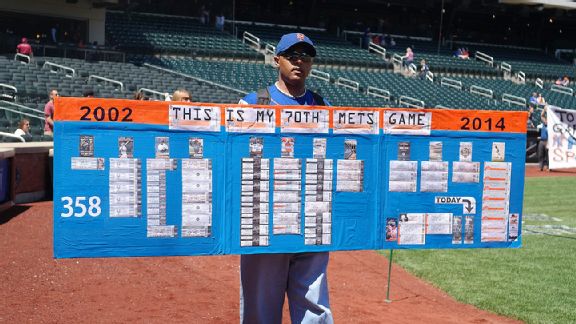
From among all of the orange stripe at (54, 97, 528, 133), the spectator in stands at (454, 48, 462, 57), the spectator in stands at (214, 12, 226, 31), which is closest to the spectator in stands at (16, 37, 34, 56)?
the spectator in stands at (214, 12, 226, 31)

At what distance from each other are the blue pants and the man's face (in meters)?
1.03

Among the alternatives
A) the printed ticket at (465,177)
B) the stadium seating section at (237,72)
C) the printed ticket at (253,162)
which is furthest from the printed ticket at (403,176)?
the stadium seating section at (237,72)

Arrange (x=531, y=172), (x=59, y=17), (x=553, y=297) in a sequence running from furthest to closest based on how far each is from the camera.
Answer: (x=59, y=17)
(x=531, y=172)
(x=553, y=297)

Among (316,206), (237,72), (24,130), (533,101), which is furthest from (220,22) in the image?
(316,206)

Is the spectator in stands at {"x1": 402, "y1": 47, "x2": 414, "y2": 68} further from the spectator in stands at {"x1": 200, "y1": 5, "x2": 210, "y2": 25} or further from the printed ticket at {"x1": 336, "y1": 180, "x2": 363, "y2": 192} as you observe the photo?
the printed ticket at {"x1": 336, "y1": 180, "x2": 363, "y2": 192}

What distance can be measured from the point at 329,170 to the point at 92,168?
52.9 inches

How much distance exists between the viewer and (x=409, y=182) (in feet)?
14.6

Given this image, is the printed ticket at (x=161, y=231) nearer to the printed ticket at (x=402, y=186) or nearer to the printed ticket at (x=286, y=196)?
the printed ticket at (x=286, y=196)

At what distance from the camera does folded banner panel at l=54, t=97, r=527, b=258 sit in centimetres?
391

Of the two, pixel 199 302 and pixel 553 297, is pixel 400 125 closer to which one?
pixel 199 302

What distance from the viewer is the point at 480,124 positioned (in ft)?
15.1

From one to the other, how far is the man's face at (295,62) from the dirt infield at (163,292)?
2458 mm

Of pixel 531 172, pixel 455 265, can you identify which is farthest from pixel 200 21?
pixel 455 265

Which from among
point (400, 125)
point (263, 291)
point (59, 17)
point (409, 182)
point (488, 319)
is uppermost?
point (59, 17)
